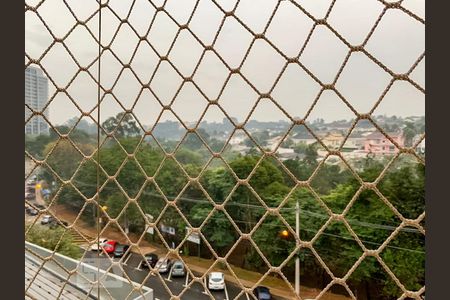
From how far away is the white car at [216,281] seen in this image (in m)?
0.97

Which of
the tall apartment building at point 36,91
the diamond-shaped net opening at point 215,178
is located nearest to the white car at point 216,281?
the diamond-shaped net opening at point 215,178

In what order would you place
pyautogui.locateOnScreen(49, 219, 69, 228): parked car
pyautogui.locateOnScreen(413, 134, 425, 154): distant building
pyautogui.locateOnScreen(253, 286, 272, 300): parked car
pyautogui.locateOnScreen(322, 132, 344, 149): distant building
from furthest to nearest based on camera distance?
pyautogui.locateOnScreen(49, 219, 69, 228): parked car
pyautogui.locateOnScreen(253, 286, 272, 300): parked car
pyautogui.locateOnScreen(322, 132, 344, 149): distant building
pyautogui.locateOnScreen(413, 134, 425, 154): distant building

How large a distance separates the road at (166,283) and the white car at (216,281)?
0.04 ft

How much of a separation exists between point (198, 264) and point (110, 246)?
0.29m

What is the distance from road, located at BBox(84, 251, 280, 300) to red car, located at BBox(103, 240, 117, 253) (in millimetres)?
24

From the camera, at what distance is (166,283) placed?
1.03 meters

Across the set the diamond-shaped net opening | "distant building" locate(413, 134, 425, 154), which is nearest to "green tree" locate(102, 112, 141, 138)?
the diamond-shaped net opening

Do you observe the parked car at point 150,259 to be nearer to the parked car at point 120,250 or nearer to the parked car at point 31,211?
the parked car at point 120,250

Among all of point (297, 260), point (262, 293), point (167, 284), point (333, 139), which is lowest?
point (167, 284)

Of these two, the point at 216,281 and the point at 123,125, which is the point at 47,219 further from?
the point at 216,281

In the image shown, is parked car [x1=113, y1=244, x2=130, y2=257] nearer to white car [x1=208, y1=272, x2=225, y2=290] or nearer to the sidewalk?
the sidewalk

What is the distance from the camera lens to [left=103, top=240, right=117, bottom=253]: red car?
116 centimetres

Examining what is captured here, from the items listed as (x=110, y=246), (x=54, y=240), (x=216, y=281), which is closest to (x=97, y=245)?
(x=110, y=246)

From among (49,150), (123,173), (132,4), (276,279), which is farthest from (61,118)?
(276,279)
